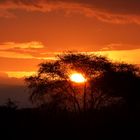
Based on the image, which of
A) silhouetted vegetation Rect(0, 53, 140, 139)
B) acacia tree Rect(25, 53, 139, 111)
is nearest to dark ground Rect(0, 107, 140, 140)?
silhouetted vegetation Rect(0, 53, 140, 139)

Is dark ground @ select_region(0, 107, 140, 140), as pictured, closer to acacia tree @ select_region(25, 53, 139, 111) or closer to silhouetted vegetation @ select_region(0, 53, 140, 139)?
silhouetted vegetation @ select_region(0, 53, 140, 139)

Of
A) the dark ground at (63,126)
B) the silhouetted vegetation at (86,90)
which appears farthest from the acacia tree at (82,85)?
the dark ground at (63,126)

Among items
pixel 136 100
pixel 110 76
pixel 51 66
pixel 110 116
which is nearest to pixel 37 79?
pixel 51 66

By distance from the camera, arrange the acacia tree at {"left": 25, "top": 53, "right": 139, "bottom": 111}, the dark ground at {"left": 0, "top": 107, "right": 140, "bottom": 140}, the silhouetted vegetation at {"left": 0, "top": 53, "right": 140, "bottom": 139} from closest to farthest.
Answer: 1. the dark ground at {"left": 0, "top": 107, "right": 140, "bottom": 140}
2. the silhouetted vegetation at {"left": 0, "top": 53, "right": 140, "bottom": 139}
3. the acacia tree at {"left": 25, "top": 53, "right": 139, "bottom": 111}

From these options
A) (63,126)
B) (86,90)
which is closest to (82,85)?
(86,90)

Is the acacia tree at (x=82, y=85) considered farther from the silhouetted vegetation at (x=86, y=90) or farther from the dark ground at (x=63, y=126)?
the dark ground at (x=63, y=126)

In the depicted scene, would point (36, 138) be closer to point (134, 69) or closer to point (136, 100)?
point (136, 100)

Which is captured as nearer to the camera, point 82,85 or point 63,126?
point 63,126

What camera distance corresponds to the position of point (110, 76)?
85.0 m

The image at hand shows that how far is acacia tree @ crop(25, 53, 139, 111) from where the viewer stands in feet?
270

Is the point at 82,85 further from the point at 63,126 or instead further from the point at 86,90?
the point at 63,126

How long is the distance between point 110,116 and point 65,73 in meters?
23.7

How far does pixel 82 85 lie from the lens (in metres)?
84.4

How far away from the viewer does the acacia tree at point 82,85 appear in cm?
8244
